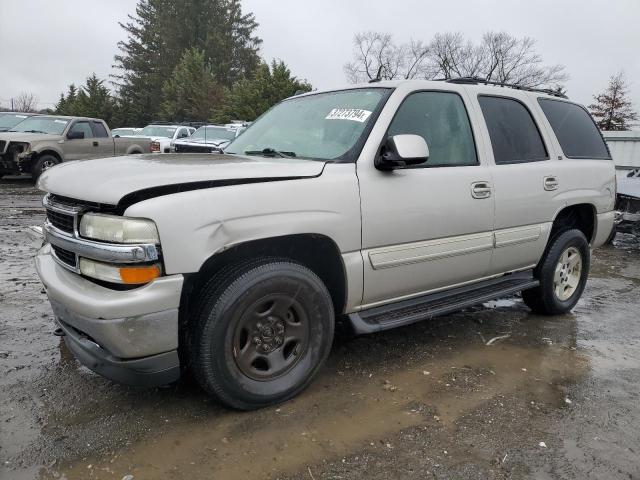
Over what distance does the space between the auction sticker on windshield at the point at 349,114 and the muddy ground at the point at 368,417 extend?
1661mm

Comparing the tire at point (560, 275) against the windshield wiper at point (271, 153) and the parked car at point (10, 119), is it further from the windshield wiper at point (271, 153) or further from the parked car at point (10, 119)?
the parked car at point (10, 119)

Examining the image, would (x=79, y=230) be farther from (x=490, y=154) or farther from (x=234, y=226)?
(x=490, y=154)

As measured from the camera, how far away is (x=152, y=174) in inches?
99.7

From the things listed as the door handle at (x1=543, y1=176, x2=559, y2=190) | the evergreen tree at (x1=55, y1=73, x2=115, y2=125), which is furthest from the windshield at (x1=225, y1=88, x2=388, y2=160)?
the evergreen tree at (x1=55, y1=73, x2=115, y2=125)

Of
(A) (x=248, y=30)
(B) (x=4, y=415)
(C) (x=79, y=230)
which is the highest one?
(A) (x=248, y=30)

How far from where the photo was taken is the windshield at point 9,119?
14.2 m

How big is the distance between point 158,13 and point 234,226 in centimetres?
5889

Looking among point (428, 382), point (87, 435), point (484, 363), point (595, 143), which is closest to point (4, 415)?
point (87, 435)


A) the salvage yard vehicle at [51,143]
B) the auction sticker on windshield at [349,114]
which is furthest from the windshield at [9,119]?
the auction sticker on windshield at [349,114]

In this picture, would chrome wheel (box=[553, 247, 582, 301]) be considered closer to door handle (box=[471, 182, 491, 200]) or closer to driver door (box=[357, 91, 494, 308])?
driver door (box=[357, 91, 494, 308])

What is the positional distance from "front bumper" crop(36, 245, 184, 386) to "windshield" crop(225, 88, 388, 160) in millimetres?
1373

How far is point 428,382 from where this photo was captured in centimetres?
335

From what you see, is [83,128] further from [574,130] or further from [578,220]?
[578,220]

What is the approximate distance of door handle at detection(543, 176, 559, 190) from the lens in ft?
13.7
